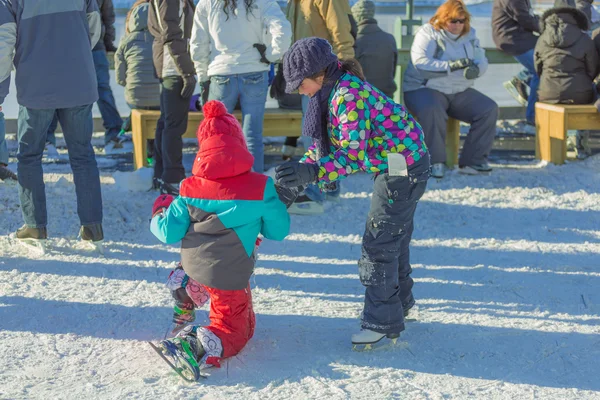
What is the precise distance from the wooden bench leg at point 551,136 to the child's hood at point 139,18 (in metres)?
3.91

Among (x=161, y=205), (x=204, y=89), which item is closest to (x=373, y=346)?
(x=161, y=205)

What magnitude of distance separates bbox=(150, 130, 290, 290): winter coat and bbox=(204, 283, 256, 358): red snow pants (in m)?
0.06

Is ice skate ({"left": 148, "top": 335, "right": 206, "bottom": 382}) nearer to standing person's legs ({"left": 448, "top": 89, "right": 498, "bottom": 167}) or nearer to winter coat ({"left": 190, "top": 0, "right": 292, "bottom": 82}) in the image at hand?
winter coat ({"left": 190, "top": 0, "right": 292, "bottom": 82})

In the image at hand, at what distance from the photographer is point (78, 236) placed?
6.46 meters

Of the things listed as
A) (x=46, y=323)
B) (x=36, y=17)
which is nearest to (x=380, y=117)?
(x=46, y=323)

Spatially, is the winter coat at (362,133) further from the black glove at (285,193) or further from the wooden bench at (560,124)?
the wooden bench at (560,124)

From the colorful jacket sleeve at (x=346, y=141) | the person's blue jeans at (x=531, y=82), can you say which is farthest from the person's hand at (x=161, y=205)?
the person's blue jeans at (x=531, y=82)

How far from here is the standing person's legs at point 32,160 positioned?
5.81 m

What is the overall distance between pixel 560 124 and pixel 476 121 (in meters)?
0.87

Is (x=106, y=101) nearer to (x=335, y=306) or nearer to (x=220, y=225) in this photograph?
(x=335, y=306)

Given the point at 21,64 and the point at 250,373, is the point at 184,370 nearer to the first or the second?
the point at 250,373

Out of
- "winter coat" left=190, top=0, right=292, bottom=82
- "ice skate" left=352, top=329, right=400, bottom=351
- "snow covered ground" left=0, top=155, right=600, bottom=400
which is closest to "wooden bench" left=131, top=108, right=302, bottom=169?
"snow covered ground" left=0, top=155, right=600, bottom=400

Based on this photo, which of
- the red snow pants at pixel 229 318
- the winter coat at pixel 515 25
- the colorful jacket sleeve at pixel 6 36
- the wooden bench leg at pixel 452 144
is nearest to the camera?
the red snow pants at pixel 229 318

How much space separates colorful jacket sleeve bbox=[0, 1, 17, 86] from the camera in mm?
5465
